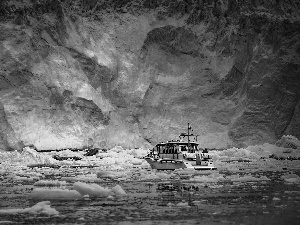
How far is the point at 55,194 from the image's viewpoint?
11.5m

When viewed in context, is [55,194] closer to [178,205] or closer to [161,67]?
[178,205]

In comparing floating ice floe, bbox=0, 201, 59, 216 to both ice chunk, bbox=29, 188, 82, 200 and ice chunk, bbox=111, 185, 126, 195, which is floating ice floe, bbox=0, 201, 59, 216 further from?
ice chunk, bbox=111, 185, 126, 195

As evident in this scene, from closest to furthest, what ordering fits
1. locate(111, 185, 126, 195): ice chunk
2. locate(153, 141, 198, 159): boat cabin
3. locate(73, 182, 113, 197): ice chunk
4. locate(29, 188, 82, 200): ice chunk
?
locate(29, 188, 82, 200): ice chunk < locate(73, 182, 113, 197): ice chunk < locate(111, 185, 126, 195): ice chunk < locate(153, 141, 198, 159): boat cabin

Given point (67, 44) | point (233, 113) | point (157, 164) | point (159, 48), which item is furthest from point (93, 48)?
point (157, 164)

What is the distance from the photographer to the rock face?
3619 cm

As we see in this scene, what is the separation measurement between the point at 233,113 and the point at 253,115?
5.16ft

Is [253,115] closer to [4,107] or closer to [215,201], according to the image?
[4,107]

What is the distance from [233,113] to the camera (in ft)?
127

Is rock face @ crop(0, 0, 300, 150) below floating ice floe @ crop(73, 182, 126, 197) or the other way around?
the other way around

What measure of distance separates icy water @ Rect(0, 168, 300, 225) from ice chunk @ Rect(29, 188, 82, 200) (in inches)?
6.3

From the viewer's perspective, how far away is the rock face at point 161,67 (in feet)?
119

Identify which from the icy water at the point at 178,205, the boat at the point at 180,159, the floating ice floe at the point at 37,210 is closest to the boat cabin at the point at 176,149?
the boat at the point at 180,159

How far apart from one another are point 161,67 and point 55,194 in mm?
28861

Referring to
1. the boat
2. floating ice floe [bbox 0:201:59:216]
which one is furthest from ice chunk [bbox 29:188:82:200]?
the boat
